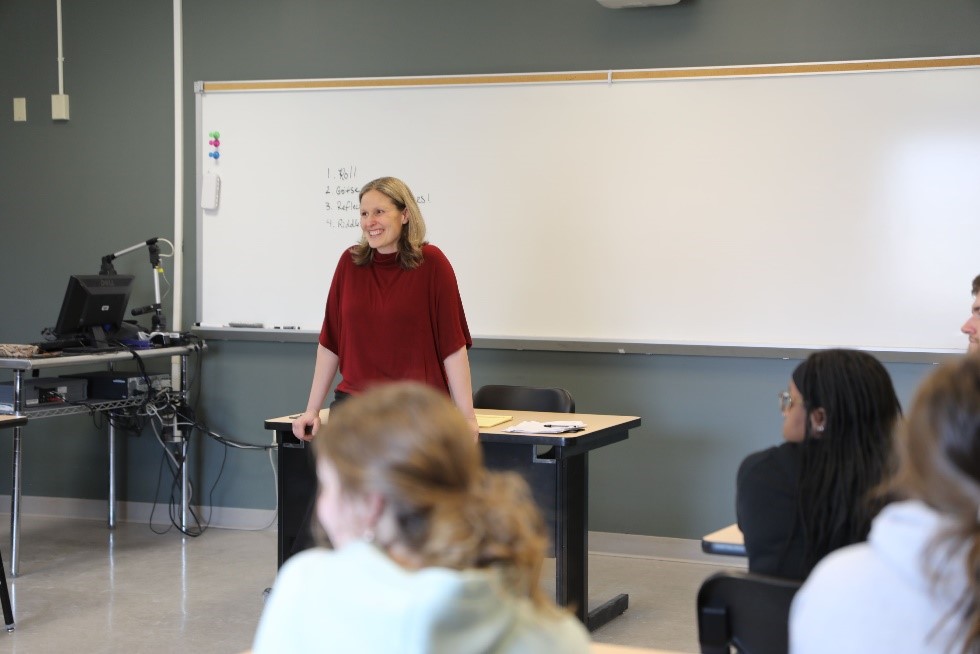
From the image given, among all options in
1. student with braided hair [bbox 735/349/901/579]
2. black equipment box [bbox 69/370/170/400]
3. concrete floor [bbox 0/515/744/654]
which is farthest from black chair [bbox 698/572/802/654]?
black equipment box [bbox 69/370/170/400]

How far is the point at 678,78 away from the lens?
4.72 metres

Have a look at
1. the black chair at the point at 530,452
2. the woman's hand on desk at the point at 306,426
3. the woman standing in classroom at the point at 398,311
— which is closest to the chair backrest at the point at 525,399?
the black chair at the point at 530,452

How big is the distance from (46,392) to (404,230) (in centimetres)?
210

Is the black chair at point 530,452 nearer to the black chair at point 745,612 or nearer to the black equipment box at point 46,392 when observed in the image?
the black chair at point 745,612

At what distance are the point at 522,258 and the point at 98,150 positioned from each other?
2.36 m

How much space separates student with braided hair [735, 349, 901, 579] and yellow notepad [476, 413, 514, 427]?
166 centimetres

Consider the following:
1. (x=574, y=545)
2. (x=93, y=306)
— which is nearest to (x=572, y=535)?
(x=574, y=545)

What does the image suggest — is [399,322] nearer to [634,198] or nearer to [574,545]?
[574,545]

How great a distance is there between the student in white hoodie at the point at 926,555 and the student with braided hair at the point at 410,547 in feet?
1.09

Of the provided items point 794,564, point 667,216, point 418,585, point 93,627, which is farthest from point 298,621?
point 667,216

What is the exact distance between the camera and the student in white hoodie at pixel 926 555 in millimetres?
1144

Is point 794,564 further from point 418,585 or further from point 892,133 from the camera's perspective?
point 892,133

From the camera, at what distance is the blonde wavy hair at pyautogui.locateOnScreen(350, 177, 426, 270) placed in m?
3.59

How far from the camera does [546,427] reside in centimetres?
362
